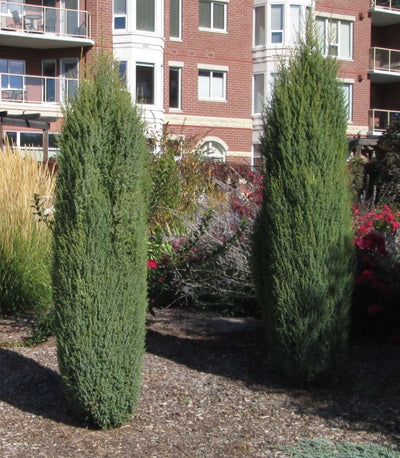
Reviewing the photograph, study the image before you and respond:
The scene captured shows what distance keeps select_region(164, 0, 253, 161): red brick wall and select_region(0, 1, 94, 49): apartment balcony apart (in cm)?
339

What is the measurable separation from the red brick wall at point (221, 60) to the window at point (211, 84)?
25 cm

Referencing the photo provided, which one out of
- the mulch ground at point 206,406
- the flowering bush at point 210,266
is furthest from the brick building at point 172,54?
the mulch ground at point 206,406

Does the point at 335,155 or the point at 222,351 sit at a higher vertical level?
the point at 335,155

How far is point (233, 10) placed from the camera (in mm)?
28719

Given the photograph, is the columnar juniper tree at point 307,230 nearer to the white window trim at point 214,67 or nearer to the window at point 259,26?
the white window trim at point 214,67

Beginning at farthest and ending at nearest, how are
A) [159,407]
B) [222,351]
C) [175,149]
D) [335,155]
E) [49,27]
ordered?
[49,27]
[175,149]
[222,351]
[335,155]
[159,407]

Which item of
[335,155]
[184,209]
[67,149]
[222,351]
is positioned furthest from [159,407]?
[184,209]

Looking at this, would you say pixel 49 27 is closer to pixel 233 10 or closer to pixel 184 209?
pixel 233 10

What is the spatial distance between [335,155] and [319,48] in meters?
0.85

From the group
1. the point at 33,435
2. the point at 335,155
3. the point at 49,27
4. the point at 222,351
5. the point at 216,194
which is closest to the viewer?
the point at 33,435

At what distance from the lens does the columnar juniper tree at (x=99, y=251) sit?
4504 millimetres

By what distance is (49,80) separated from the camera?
2764 centimetres

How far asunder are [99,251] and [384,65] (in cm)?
3020

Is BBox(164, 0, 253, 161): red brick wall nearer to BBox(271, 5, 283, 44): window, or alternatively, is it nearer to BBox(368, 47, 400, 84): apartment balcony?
BBox(271, 5, 283, 44): window
